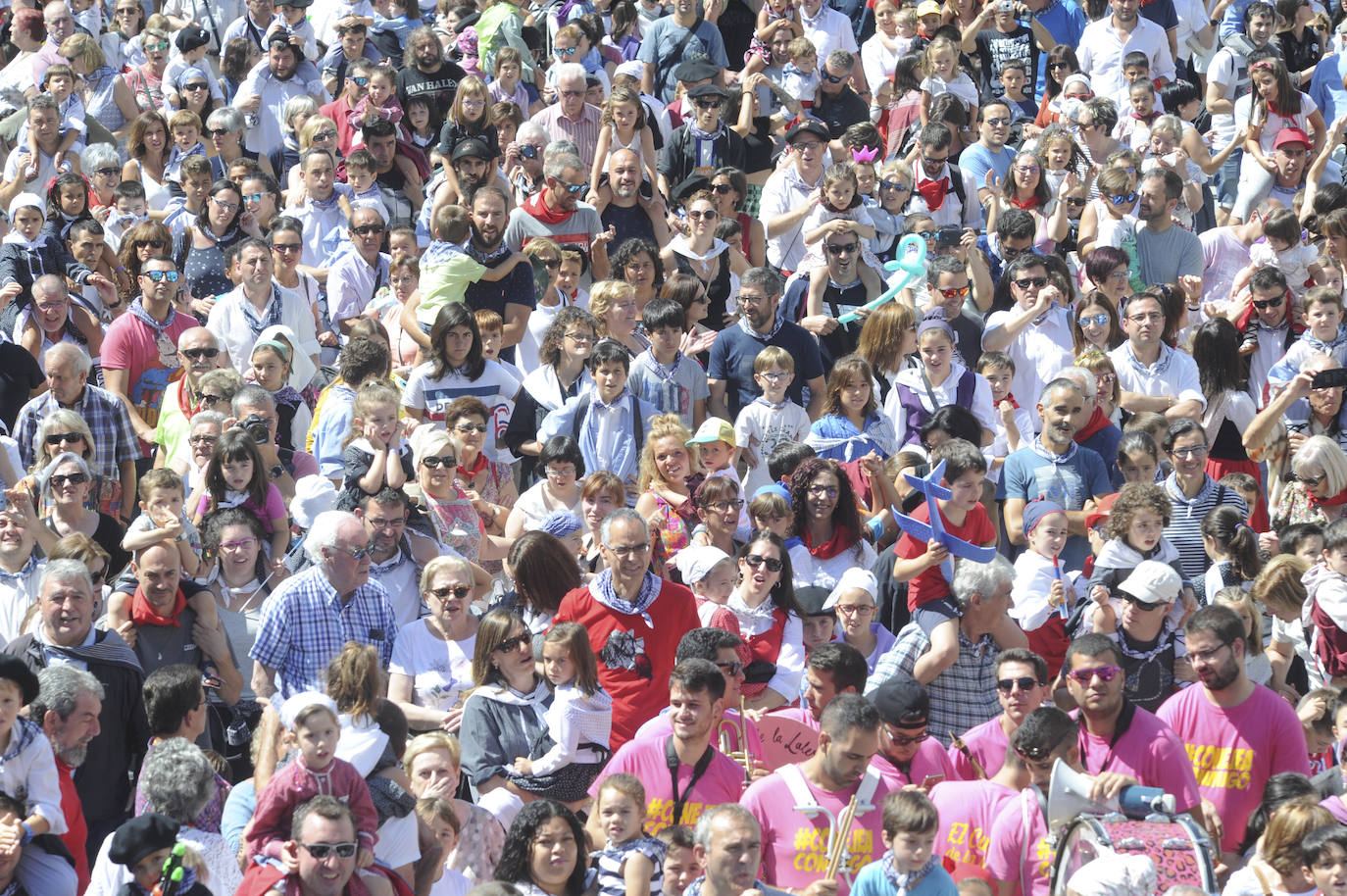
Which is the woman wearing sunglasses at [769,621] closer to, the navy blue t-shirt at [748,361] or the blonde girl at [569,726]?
the blonde girl at [569,726]

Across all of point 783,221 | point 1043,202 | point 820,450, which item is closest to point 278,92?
point 783,221

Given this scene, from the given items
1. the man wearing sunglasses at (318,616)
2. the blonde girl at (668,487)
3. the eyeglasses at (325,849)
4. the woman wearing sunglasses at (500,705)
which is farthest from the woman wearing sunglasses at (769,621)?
the eyeglasses at (325,849)

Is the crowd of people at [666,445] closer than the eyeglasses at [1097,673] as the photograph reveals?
Yes

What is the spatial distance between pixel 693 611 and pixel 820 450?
5.95ft

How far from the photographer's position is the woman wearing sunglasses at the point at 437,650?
8.36 m

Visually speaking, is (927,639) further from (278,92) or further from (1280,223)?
(278,92)

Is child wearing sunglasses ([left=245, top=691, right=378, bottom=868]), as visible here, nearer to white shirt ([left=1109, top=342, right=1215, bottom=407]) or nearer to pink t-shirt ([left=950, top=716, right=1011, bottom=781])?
pink t-shirt ([left=950, top=716, right=1011, bottom=781])

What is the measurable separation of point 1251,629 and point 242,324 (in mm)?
5419

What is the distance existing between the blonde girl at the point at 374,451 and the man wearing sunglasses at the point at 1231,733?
3.53m

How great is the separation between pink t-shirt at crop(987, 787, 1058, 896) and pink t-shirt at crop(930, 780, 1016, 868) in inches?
2.9

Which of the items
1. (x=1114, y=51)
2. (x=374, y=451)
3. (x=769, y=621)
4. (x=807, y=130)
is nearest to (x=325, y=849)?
(x=769, y=621)

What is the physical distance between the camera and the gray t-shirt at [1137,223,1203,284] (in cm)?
1245

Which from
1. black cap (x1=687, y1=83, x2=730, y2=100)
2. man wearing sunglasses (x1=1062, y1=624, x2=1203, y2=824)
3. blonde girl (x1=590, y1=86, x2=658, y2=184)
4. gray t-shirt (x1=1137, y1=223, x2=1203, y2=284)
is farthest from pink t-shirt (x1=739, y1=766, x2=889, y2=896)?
black cap (x1=687, y1=83, x2=730, y2=100)

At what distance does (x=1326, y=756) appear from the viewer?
323 inches
